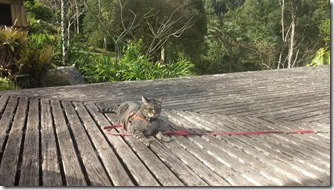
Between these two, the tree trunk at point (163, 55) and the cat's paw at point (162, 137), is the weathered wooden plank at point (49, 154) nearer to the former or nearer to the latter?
the cat's paw at point (162, 137)

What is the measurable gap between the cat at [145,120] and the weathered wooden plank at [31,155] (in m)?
0.71

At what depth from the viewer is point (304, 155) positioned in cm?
219

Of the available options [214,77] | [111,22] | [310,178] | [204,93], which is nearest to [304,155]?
[310,178]

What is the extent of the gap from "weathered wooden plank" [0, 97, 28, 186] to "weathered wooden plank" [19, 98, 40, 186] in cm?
5

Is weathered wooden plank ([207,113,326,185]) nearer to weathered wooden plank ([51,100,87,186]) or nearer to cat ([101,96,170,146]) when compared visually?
cat ([101,96,170,146])

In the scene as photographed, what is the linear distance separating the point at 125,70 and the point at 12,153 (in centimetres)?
527

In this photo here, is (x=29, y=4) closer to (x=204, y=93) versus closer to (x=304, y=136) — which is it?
(x=204, y=93)

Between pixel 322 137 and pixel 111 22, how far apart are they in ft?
23.5

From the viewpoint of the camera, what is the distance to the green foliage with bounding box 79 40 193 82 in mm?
7223

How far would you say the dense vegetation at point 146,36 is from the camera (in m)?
5.69

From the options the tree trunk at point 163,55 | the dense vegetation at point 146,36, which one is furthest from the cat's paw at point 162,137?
the tree trunk at point 163,55

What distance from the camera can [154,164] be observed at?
205cm

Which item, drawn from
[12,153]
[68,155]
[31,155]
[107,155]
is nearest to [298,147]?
[107,155]

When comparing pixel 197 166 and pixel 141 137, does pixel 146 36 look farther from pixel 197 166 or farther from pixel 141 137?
pixel 197 166
